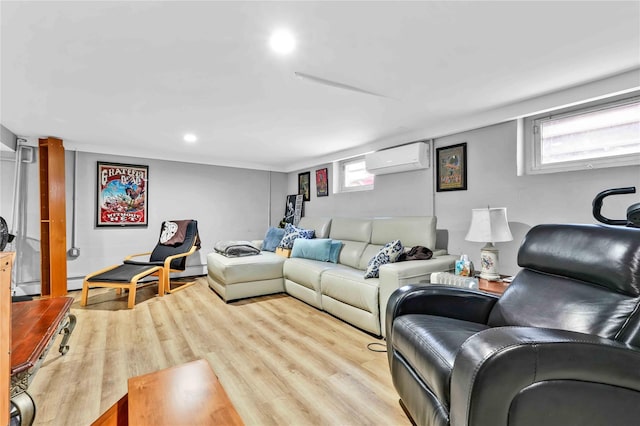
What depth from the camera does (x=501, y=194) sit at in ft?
9.07

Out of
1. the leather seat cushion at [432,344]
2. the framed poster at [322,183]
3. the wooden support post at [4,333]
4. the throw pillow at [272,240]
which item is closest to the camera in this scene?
the wooden support post at [4,333]

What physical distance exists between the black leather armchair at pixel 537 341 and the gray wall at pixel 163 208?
424cm

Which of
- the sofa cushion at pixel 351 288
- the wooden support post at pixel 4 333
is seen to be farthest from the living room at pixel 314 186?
the wooden support post at pixel 4 333

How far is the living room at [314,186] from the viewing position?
229 cm

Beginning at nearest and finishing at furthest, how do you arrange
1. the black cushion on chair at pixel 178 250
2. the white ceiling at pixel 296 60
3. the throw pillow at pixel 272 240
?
the white ceiling at pixel 296 60
the black cushion on chair at pixel 178 250
the throw pillow at pixel 272 240

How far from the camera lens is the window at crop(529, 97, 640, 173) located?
2107 mm

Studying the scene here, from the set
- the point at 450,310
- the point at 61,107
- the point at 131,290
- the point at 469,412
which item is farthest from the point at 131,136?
the point at 469,412

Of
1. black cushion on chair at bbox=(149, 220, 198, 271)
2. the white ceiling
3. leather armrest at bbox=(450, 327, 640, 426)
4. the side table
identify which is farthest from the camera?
black cushion on chair at bbox=(149, 220, 198, 271)

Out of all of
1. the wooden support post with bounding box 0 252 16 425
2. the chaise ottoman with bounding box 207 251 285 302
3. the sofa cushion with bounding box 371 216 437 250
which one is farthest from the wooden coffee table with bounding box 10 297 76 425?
the sofa cushion with bounding box 371 216 437 250

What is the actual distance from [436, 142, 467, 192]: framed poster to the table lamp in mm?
765

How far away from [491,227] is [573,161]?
0.83 metres

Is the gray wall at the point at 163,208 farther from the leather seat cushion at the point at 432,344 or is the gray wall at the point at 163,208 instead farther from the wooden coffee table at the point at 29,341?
the leather seat cushion at the point at 432,344

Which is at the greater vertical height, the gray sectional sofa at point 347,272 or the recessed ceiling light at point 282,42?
the recessed ceiling light at point 282,42

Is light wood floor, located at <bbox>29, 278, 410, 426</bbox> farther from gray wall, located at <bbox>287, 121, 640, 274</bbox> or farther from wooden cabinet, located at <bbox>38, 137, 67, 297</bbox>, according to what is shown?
gray wall, located at <bbox>287, 121, 640, 274</bbox>
